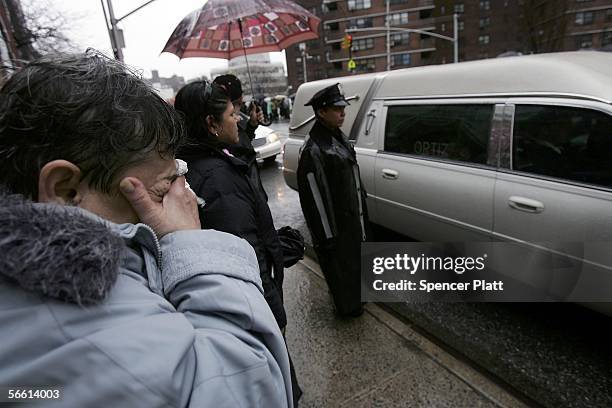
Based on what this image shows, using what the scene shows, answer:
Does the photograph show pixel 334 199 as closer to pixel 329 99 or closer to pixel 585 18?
pixel 329 99

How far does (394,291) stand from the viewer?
3.64m

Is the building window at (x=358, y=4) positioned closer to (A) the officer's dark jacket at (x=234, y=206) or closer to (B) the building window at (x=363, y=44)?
(B) the building window at (x=363, y=44)

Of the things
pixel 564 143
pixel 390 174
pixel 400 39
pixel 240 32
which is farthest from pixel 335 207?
pixel 400 39

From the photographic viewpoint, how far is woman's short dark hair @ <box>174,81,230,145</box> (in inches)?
73.2

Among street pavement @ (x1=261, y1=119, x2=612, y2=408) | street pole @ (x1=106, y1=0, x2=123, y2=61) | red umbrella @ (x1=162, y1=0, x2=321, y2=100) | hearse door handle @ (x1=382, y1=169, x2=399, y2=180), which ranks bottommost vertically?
street pavement @ (x1=261, y1=119, x2=612, y2=408)

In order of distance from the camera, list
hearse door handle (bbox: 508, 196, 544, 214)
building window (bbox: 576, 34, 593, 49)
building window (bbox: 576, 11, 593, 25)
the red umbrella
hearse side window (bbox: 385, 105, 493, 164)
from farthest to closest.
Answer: building window (bbox: 576, 34, 593, 49), building window (bbox: 576, 11, 593, 25), the red umbrella, hearse side window (bbox: 385, 105, 493, 164), hearse door handle (bbox: 508, 196, 544, 214)

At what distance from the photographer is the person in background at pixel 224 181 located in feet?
5.26

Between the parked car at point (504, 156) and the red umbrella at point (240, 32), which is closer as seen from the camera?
the parked car at point (504, 156)

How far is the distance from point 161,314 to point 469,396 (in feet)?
7.51

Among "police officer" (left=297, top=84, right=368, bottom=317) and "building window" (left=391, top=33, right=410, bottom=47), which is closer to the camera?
"police officer" (left=297, top=84, right=368, bottom=317)

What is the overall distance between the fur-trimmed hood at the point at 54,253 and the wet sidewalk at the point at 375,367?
2.16 metres

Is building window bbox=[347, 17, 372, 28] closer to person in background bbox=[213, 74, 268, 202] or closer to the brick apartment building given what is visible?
the brick apartment building

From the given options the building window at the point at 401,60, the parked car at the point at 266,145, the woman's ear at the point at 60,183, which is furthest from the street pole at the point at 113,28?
the building window at the point at 401,60

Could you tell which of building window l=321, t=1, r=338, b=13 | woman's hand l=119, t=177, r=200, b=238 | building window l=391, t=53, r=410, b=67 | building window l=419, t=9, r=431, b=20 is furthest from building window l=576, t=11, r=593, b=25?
woman's hand l=119, t=177, r=200, b=238
